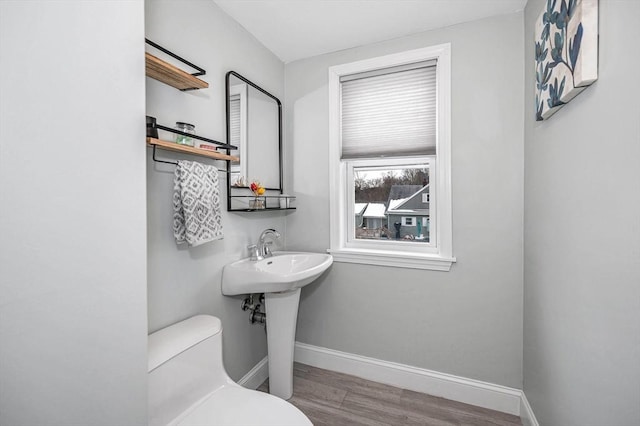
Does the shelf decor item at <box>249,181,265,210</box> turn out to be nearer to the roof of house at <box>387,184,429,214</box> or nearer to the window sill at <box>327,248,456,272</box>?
the window sill at <box>327,248,456,272</box>

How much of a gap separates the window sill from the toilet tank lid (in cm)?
103

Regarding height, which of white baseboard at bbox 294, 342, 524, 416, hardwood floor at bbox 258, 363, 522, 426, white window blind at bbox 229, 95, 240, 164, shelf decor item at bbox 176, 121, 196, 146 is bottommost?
hardwood floor at bbox 258, 363, 522, 426

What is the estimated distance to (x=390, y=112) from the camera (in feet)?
6.83

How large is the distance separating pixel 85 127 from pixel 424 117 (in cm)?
185

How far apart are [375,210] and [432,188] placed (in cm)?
44

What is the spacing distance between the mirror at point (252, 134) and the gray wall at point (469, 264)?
1.20 ft

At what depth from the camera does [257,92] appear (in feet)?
6.61

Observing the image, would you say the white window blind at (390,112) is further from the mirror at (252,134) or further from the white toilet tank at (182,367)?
the white toilet tank at (182,367)

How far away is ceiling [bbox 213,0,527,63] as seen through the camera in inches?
66.4

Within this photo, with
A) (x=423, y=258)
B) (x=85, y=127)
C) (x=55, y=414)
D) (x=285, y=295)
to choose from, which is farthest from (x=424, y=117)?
(x=55, y=414)

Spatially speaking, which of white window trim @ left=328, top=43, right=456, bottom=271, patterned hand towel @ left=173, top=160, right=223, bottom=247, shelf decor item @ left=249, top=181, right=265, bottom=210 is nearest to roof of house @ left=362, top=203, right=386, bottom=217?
white window trim @ left=328, top=43, right=456, bottom=271

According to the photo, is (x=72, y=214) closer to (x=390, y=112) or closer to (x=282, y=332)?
(x=282, y=332)

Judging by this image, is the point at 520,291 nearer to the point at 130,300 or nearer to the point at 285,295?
the point at 285,295

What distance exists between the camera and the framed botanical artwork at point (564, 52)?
2.97ft
